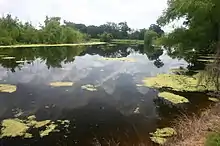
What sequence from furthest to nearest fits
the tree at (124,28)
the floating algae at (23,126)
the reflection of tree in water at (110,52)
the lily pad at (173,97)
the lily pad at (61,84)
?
the tree at (124,28)
the reflection of tree in water at (110,52)
the lily pad at (61,84)
the lily pad at (173,97)
the floating algae at (23,126)

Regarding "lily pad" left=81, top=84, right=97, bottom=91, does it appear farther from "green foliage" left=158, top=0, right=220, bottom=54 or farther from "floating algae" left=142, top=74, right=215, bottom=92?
"green foliage" left=158, top=0, right=220, bottom=54

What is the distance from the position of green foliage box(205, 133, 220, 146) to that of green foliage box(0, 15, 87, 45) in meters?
43.0

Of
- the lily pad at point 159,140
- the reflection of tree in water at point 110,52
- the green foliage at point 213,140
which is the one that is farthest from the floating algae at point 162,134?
the reflection of tree in water at point 110,52

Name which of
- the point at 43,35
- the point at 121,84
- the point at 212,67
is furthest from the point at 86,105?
the point at 43,35

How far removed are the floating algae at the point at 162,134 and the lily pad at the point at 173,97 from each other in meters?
3.26

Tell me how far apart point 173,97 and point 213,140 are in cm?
658

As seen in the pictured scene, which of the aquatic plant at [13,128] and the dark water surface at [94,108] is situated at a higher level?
the aquatic plant at [13,128]

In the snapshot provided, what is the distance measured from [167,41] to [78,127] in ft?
63.9

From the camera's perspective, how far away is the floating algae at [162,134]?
25.0ft

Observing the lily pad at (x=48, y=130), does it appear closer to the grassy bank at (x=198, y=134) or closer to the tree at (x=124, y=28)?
the grassy bank at (x=198, y=134)

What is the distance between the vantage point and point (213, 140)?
18.5 ft

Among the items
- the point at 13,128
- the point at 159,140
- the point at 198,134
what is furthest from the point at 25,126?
the point at 198,134

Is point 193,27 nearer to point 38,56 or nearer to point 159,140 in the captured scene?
point 38,56

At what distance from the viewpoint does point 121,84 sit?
50.0 ft
